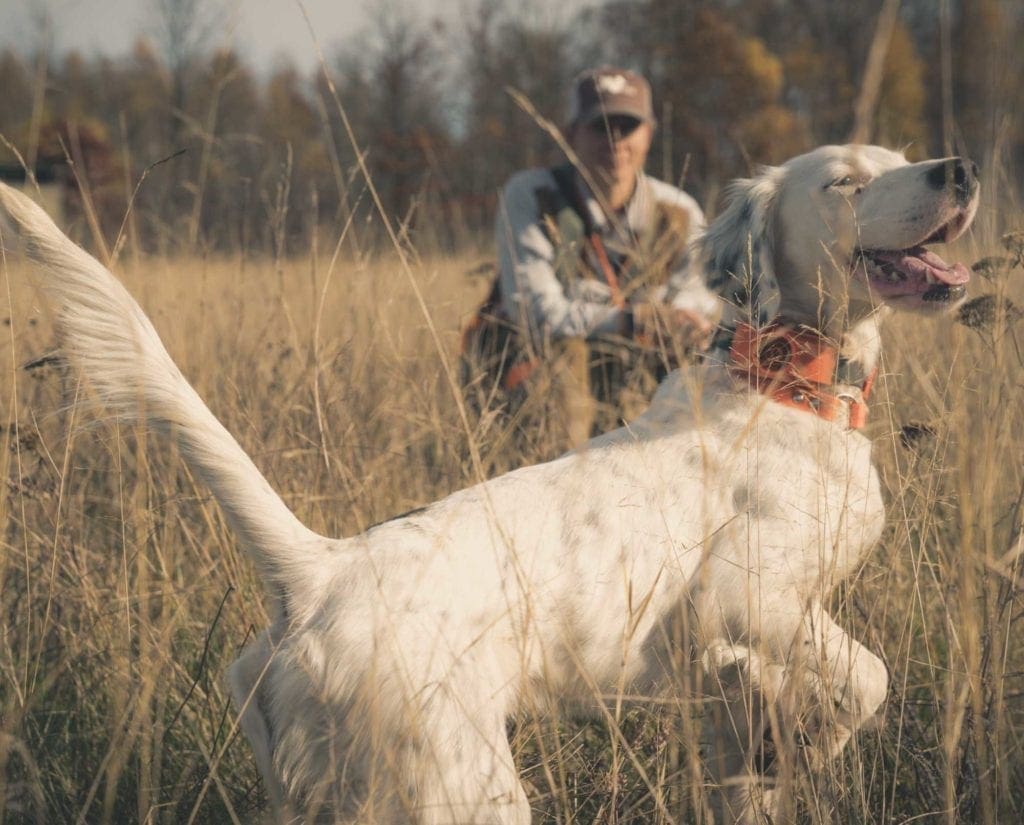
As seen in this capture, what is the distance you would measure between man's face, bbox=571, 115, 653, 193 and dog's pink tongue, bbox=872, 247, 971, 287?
71.7 inches

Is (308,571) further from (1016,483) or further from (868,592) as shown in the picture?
(1016,483)

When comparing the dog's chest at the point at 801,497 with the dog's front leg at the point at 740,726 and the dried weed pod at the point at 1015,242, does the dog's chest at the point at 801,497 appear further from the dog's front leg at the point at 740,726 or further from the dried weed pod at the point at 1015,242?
the dried weed pod at the point at 1015,242

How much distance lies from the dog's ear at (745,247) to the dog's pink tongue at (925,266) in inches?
8.7

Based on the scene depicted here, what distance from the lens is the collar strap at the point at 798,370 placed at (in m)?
1.79

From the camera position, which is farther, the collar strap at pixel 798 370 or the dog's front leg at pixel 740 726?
the collar strap at pixel 798 370

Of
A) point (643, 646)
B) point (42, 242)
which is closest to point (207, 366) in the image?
point (42, 242)

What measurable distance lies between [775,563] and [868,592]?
0.55m

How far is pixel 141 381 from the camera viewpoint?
1.38 meters

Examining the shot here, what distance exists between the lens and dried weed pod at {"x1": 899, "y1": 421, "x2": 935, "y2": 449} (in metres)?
1.67

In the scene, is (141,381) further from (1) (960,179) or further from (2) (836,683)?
(1) (960,179)

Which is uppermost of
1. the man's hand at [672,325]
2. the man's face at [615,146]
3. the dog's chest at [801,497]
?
the man's face at [615,146]

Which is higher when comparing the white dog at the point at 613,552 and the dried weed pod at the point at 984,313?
the dried weed pod at the point at 984,313

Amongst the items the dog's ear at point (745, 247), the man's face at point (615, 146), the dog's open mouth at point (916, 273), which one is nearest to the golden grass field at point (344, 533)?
the dog's open mouth at point (916, 273)

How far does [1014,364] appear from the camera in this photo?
2.01m
